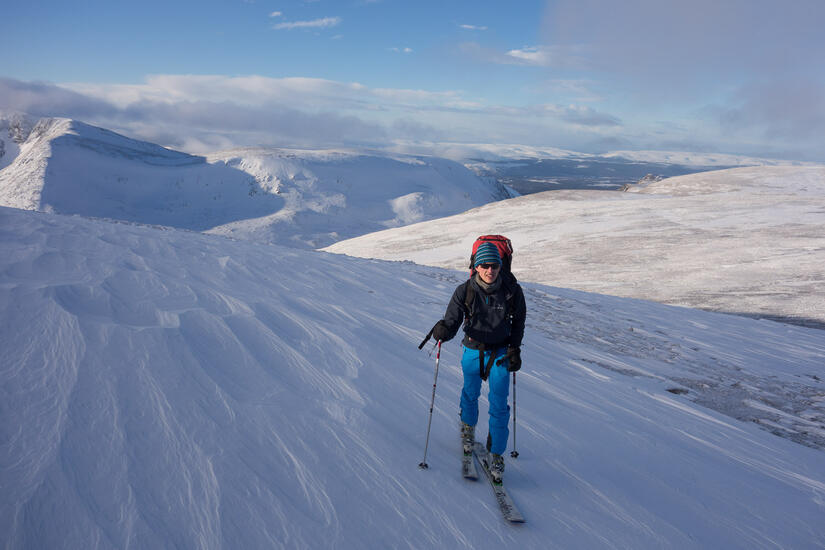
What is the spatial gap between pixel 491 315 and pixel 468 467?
4.11 feet

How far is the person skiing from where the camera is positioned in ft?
11.5

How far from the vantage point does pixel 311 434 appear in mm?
3600

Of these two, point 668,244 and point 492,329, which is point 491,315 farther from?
point 668,244

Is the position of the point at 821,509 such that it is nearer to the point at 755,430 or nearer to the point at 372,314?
the point at 755,430

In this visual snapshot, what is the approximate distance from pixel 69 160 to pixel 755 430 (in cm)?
8869

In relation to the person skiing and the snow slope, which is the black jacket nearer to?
the person skiing

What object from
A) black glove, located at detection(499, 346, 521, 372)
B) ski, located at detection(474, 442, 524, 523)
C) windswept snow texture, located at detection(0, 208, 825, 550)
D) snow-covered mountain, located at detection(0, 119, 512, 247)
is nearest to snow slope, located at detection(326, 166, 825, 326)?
windswept snow texture, located at detection(0, 208, 825, 550)

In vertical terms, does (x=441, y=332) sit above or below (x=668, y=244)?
below

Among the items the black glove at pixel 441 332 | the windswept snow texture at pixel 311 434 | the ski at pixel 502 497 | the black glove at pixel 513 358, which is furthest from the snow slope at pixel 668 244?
the black glove at pixel 441 332

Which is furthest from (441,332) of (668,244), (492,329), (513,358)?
(668,244)

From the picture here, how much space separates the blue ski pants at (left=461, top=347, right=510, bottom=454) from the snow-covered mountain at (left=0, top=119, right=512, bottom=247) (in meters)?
44.0

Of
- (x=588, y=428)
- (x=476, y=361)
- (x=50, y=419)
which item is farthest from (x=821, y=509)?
(x=50, y=419)

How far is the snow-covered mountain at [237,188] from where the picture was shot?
57.4 m

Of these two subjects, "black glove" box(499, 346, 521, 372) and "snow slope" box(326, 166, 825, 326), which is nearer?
"black glove" box(499, 346, 521, 372)
